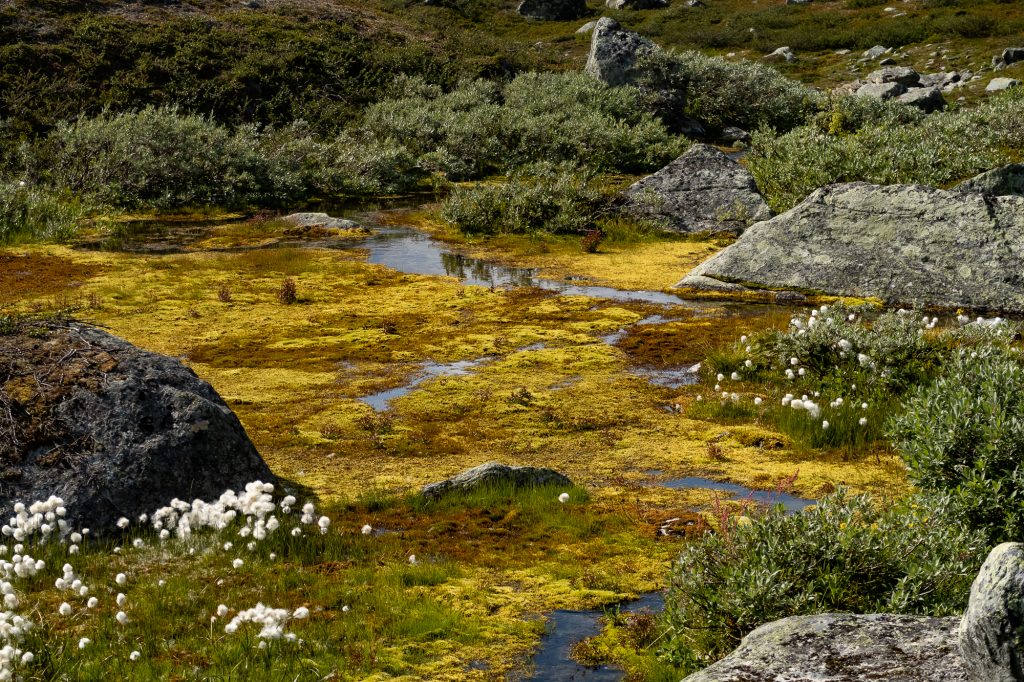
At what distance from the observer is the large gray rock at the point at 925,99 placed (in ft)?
167

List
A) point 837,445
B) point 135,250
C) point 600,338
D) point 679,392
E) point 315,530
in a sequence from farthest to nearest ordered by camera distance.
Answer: point 135,250 < point 600,338 < point 679,392 < point 837,445 < point 315,530

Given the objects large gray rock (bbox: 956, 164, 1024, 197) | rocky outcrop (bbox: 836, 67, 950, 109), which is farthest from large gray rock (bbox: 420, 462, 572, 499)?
rocky outcrop (bbox: 836, 67, 950, 109)

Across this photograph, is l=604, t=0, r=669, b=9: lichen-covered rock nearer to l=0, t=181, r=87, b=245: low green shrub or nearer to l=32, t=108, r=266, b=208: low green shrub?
l=32, t=108, r=266, b=208: low green shrub

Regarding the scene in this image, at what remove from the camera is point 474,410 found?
12.6 m

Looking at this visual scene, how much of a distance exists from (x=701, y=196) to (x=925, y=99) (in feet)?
101

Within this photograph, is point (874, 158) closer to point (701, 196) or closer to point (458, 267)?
point (701, 196)

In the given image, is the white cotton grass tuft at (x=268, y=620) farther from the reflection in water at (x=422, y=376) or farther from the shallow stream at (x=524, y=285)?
the reflection in water at (x=422, y=376)

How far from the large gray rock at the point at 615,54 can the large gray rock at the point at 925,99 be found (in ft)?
44.6

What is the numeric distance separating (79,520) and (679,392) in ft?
25.9

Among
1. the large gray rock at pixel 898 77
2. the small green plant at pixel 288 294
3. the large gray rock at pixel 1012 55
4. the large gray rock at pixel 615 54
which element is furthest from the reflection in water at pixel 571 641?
the large gray rock at pixel 1012 55

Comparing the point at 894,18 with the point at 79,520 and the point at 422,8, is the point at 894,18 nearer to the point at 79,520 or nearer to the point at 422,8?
the point at 422,8

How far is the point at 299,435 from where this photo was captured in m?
11.6

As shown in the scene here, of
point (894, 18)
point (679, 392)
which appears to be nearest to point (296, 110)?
point (679, 392)

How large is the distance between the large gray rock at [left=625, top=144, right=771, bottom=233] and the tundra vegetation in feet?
2.01
